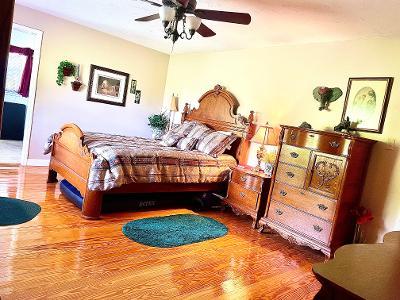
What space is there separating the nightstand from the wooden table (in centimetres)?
258

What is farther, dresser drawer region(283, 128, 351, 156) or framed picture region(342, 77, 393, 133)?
framed picture region(342, 77, 393, 133)

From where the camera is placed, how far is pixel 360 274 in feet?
3.08

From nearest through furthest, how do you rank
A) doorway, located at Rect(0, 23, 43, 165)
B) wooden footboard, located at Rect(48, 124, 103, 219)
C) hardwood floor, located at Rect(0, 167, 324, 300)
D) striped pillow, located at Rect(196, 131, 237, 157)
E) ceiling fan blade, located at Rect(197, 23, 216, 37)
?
hardwood floor, located at Rect(0, 167, 324, 300), ceiling fan blade, located at Rect(197, 23, 216, 37), wooden footboard, located at Rect(48, 124, 103, 219), striped pillow, located at Rect(196, 131, 237, 157), doorway, located at Rect(0, 23, 43, 165)

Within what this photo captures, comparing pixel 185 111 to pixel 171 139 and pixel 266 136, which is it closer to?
pixel 171 139

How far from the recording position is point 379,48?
3.35 m

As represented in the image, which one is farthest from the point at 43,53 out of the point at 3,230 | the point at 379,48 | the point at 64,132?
the point at 379,48

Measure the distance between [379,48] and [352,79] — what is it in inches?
15.8

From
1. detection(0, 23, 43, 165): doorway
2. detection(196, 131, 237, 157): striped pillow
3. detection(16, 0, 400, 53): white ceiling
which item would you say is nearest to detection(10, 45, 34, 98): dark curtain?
detection(0, 23, 43, 165): doorway

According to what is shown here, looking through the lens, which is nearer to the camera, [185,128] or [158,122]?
[185,128]

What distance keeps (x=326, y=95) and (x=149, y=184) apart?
7.69ft

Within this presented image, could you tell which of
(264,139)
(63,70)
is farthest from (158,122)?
(264,139)

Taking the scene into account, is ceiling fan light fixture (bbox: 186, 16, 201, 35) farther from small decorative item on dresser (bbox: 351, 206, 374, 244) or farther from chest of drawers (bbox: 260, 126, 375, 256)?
small decorative item on dresser (bbox: 351, 206, 374, 244)

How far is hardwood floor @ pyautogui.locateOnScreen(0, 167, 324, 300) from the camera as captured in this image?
2.05m

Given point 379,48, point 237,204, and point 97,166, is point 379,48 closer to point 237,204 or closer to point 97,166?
point 237,204
